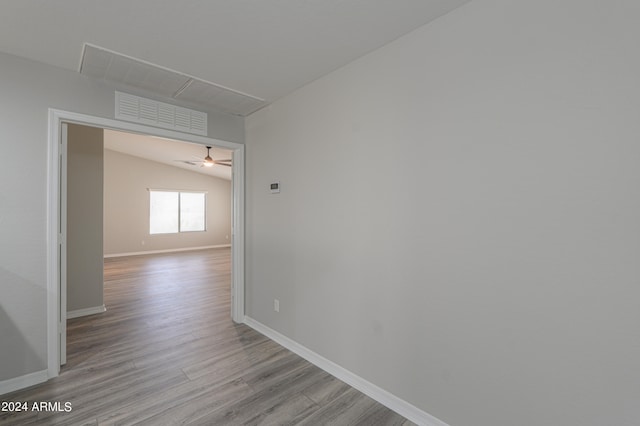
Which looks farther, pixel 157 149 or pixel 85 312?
pixel 157 149

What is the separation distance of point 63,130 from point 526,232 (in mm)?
3649

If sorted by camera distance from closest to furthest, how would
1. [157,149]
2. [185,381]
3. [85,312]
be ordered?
[185,381] → [85,312] → [157,149]

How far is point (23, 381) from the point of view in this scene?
2148 mm

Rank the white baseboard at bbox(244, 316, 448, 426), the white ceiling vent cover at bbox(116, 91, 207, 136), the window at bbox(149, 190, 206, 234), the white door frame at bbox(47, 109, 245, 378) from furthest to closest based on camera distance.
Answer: the window at bbox(149, 190, 206, 234), the white ceiling vent cover at bbox(116, 91, 207, 136), the white door frame at bbox(47, 109, 245, 378), the white baseboard at bbox(244, 316, 448, 426)

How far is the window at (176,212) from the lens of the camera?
9.15m

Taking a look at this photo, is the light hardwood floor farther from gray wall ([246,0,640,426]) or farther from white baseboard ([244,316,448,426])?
gray wall ([246,0,640,426])

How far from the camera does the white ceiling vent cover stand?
261 centimetres

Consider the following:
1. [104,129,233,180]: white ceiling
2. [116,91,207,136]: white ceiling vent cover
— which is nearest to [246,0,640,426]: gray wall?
[116,91,207,136]: white ceiling vent cover

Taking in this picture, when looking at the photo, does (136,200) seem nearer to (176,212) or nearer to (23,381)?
(176,212)

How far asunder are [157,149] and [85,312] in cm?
485

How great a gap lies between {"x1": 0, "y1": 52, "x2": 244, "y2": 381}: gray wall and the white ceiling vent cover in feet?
1.36

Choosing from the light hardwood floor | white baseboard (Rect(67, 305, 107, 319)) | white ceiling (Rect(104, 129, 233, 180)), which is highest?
white ceiling (Rect(104, 129, 233, 180))

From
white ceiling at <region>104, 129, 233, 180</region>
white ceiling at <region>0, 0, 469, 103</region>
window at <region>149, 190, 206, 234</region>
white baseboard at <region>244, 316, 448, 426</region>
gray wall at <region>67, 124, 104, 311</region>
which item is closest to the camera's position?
white ceiling at <region>0, 0, 469, 103</region>

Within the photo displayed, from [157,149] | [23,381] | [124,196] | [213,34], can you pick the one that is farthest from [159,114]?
[124,196]
